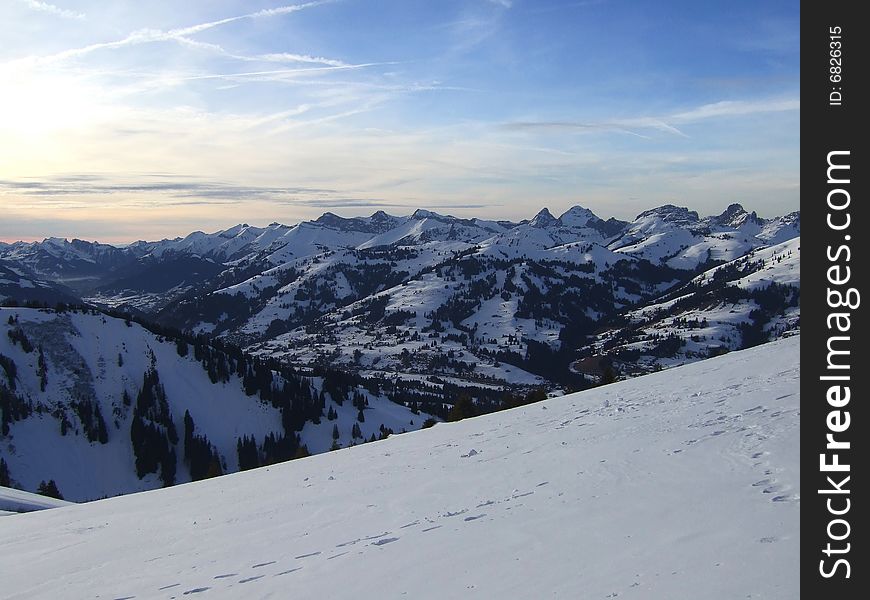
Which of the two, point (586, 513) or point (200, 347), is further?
point (200, 347)

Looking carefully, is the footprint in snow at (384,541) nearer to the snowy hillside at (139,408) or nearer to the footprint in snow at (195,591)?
the footprint in snow at (195,591)

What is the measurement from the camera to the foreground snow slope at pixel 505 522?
884 cm

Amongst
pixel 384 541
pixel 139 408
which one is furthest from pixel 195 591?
pixel 139 408

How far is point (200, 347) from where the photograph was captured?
160375mm
